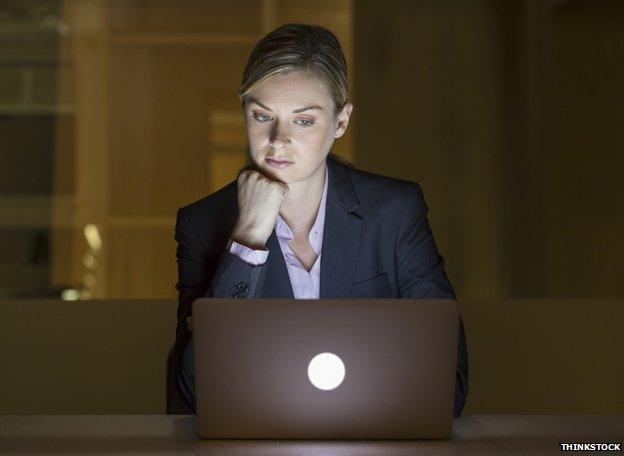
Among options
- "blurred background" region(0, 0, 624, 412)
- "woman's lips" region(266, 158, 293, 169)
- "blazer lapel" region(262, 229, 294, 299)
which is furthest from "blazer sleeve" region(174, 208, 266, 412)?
→ "blurred background" region(0, 0, 624, 412)

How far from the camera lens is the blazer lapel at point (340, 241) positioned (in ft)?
6.57

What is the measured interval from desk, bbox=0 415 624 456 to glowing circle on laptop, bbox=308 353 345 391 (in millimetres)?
76

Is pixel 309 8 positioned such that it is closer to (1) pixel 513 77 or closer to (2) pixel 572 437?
(1) pixel 513 77

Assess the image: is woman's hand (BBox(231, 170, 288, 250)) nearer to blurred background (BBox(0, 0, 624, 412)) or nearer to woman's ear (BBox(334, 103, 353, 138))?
woman's ear (BBox(334, 103, 353, 138))

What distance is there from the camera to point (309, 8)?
15.6 ft

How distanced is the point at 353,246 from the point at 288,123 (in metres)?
0.29

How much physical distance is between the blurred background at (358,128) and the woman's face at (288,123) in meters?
2.50

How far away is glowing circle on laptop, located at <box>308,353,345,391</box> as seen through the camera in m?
1.23

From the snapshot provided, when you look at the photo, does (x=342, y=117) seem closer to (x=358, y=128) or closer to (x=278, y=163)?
(x=278, y=163)

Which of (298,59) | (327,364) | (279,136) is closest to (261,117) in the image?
(279,136)

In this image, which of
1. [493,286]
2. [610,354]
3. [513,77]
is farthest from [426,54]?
[610,354]

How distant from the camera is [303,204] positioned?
2107mm

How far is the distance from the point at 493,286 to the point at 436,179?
0.57 metres

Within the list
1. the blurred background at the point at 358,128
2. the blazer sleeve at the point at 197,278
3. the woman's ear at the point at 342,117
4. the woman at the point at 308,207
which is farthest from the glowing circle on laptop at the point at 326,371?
the blurred background at the point at 358,128
